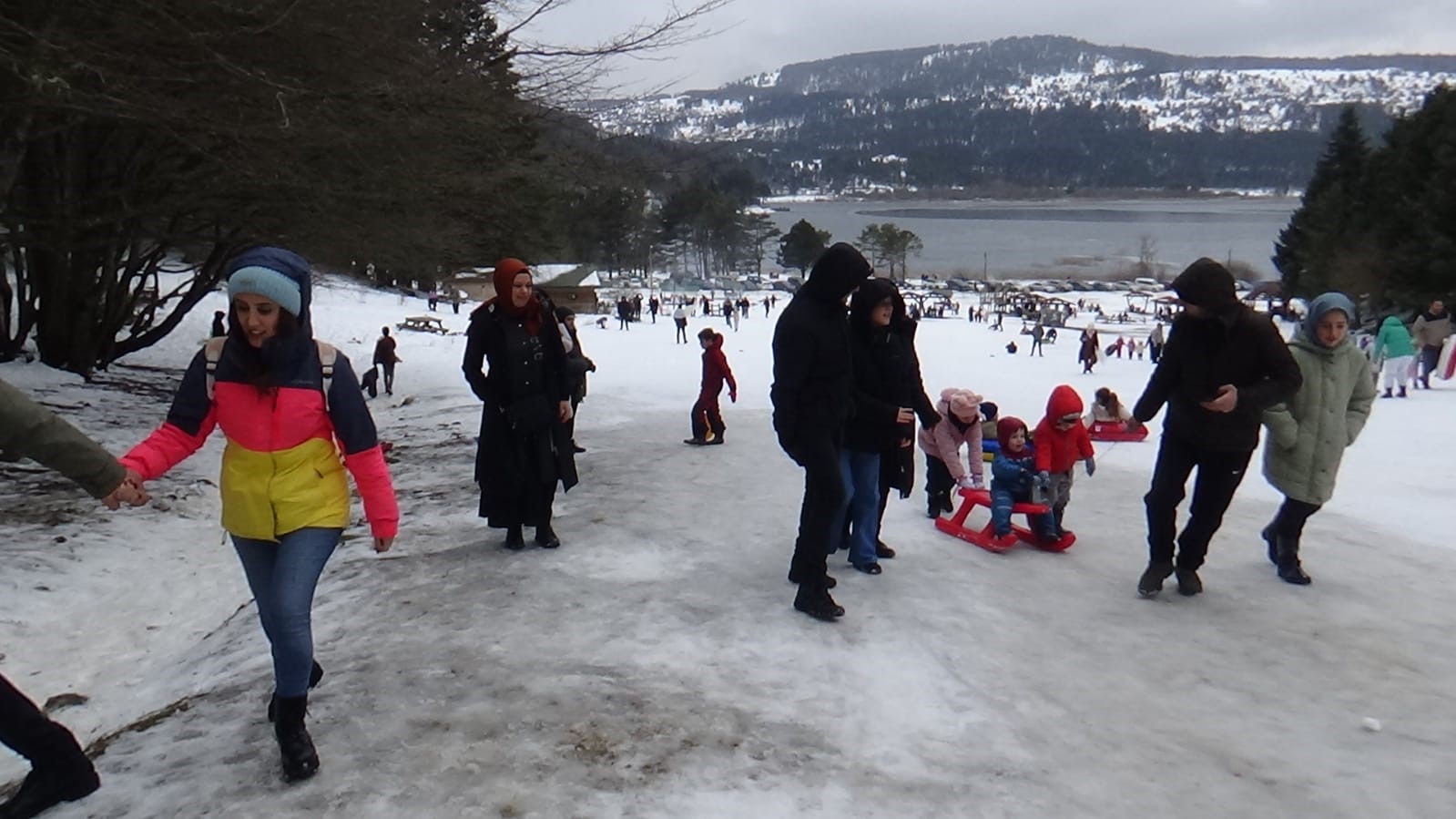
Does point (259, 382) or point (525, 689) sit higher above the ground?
point (259, 382)

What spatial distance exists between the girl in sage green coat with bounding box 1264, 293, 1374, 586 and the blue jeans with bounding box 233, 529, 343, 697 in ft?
16.6

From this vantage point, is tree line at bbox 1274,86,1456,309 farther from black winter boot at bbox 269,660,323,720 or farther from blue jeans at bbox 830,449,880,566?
black winter boot at bbox 269,660,323,720

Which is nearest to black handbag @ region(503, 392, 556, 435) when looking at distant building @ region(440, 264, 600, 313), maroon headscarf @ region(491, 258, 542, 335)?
maroon headscarf @ region(491, 258, 542, 335)

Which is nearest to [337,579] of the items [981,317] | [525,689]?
[525,689]

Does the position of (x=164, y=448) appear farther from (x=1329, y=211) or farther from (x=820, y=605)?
(x=1329, y=211)

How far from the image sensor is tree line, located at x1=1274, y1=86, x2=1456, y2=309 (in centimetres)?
3947

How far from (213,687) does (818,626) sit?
9.32 feet

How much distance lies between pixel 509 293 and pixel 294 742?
125 inches

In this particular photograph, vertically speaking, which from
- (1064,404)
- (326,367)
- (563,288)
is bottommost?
(563,288)

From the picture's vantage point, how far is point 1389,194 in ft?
152

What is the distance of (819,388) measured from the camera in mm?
5223

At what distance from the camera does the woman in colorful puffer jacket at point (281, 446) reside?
341 centimetres

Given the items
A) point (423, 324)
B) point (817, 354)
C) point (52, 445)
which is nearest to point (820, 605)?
point (817, 354)

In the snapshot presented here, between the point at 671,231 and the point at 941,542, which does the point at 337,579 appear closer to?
the point at 941,542
